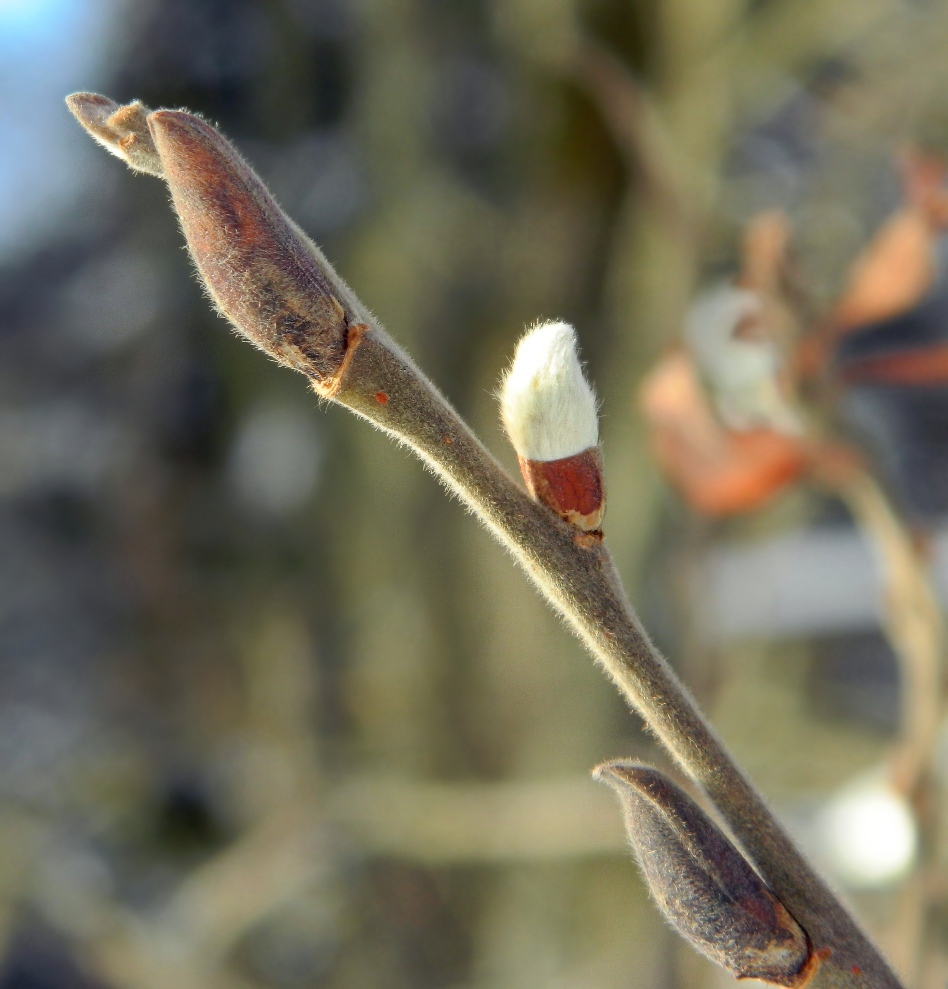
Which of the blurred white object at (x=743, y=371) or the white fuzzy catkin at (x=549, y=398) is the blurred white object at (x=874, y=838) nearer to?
the blurred white object at (x=743, y=371)

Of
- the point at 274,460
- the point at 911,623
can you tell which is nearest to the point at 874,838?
the point at 911,623

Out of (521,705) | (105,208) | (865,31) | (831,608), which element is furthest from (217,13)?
(831,608)

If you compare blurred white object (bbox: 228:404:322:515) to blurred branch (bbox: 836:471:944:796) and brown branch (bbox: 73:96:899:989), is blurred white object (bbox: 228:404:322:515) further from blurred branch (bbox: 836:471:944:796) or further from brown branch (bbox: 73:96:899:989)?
brown branch (bbox: 73:96:899:989)

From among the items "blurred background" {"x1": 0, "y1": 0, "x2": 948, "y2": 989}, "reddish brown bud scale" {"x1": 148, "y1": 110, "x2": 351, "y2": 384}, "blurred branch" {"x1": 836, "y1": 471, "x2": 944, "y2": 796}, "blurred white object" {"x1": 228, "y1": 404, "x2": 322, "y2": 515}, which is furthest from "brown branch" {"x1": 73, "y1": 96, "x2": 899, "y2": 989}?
"blurred white object" {"x1": 228, "y1": 404, "x2": 322, "y2": 515}

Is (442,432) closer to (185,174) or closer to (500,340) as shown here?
(185,174)

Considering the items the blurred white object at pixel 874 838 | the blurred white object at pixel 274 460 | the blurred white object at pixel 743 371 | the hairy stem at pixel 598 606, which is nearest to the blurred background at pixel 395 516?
the blurred white object at pixel 274 460
